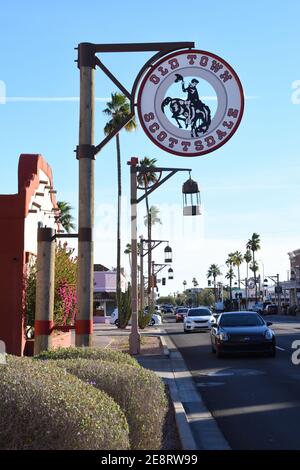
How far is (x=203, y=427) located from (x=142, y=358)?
9.82 meters

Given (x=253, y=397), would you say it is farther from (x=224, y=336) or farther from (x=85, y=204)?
(x=224, y=336)

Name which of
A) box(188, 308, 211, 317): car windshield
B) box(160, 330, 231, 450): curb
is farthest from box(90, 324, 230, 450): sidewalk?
box(188, 308, 211, 317): car windshield

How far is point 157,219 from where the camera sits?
57.4 m

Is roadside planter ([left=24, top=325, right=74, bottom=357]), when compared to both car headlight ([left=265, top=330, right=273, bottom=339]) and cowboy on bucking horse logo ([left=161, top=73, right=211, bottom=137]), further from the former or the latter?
cowboy on bucking horse logo ([left=161, top=73, right=211, bottom=137])

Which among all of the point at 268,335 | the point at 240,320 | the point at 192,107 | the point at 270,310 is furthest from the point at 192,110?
the point at 270,310

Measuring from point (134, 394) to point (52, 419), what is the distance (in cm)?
170

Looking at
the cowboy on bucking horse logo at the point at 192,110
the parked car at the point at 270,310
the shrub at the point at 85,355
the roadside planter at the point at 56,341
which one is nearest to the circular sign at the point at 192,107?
the cowboy on bucking horse logo at the point at 192,110

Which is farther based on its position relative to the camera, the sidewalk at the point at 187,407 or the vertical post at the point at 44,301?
the vertical post at the point at 44,301

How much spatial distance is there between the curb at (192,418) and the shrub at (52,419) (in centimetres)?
228

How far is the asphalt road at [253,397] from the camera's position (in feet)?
26.0

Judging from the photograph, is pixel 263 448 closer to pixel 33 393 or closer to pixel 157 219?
pixel 33 393

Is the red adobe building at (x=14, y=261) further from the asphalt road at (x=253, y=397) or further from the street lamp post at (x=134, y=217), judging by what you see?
the asphalt road at (x=253, y=397)
